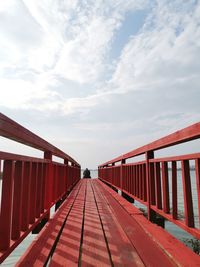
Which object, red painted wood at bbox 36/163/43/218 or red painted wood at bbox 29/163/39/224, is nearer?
red painted wood at bbox 29/163/39/224

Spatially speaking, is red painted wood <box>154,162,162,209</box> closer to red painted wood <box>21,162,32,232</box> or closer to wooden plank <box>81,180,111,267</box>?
wooden plank <box>81,180,111,267</box>

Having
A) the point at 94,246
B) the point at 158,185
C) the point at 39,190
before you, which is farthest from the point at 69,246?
the point at 158,185

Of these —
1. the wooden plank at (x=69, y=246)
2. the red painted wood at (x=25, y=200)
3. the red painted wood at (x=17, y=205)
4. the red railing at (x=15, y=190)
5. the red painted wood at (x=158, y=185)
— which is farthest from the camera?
the red painted wood at (x=158, y=185)

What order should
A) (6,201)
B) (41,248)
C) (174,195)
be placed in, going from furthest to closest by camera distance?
(174,195) → (41,248) → (6,201)

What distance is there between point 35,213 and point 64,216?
0.92 meters

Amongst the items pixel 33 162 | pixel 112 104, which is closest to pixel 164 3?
pixel 33 162

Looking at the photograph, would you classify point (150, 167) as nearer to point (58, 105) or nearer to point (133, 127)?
point (58, 105)

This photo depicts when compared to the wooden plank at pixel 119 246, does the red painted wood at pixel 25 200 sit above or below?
above

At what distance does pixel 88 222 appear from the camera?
9.25ft

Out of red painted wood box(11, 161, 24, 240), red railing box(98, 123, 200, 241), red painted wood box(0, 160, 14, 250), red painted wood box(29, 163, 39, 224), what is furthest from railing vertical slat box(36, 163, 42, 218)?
red railing box(98, 123, 200, 241)

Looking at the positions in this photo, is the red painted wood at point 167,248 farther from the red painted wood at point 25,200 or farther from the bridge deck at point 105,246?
the red painted wood at point 25,200

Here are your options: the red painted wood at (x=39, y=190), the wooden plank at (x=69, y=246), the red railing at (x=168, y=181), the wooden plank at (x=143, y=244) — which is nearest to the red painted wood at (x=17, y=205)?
the wooden plank at (x=69, y=246)

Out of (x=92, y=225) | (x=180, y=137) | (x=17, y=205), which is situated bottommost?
(x=92, y=225)

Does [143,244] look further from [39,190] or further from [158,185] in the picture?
[39,190]
